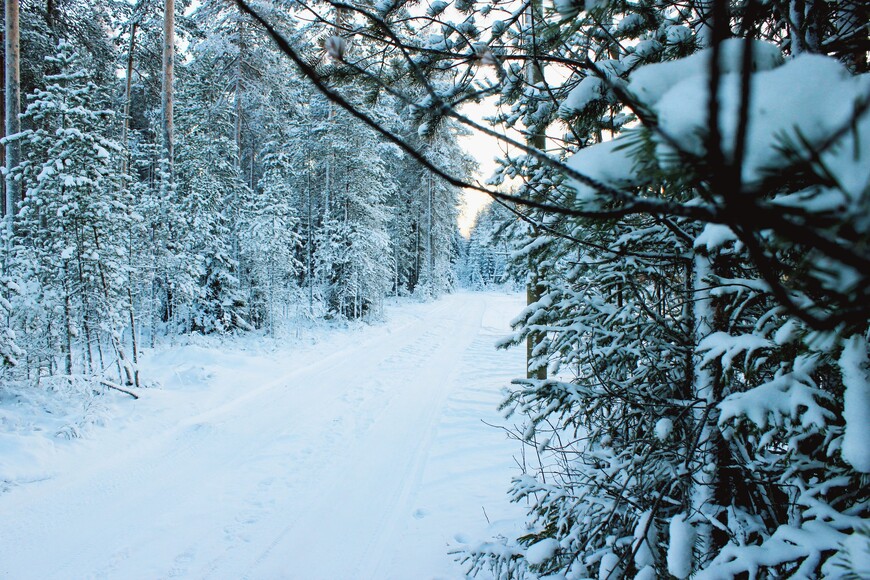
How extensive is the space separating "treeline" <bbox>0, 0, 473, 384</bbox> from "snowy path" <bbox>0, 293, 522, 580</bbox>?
2.03 metres

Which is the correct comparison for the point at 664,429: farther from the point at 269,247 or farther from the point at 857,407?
the point at 269,247

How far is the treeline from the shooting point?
6938 millimetres

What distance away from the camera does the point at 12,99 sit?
8.63m

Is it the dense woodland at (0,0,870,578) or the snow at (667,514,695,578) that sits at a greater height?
the dense woodland at (0,0,870,578)

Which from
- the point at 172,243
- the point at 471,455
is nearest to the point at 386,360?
the point at 471,455

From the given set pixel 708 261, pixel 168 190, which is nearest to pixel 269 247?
pixel 168 190

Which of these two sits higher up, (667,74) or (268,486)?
(667,74)

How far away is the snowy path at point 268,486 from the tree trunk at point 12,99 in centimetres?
489

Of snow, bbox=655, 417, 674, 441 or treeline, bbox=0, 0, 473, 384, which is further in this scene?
treeline, bbox=0, 0, 473, 384

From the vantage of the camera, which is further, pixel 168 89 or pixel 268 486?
pixel 168 89

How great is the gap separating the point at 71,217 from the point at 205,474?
5.16 metres

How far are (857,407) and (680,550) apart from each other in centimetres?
83

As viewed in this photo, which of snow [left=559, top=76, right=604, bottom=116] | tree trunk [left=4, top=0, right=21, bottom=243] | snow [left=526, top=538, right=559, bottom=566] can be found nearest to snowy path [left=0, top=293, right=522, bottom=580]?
snow [left=526, top=538, right=559, bottom=566]

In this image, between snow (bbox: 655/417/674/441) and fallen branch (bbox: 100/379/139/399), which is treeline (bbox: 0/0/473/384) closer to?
fallen branch (bbox: 100/379/139/399)
